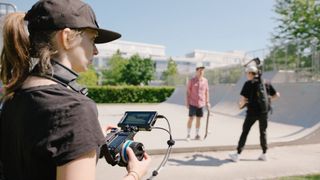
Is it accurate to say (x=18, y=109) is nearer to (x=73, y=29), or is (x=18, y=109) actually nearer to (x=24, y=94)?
(x=24, y=94)

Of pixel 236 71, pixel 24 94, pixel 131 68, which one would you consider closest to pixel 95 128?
pixel 24 94

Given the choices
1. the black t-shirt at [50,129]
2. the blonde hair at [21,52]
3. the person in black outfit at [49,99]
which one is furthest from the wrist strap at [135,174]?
the blonde hair at [21,52]

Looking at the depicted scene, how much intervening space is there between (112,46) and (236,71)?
126m

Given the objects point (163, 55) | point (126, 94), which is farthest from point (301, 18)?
point (163, 55)

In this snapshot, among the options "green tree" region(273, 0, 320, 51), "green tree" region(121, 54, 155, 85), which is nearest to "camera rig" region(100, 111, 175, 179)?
"green tree" region(273, 0, 320, 51)

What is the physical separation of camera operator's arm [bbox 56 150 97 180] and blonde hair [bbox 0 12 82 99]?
379 mm

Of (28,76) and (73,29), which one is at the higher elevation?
(73,29)

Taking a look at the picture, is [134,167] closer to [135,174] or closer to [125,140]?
[135,174]

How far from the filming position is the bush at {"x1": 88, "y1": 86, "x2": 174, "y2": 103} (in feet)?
104

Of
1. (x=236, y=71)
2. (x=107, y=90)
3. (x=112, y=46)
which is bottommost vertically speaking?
(x=107, y=90)

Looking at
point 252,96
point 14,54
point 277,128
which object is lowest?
point 277,128

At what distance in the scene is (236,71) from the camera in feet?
77.2

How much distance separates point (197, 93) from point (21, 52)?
7209 millimetres

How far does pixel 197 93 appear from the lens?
8359mm
